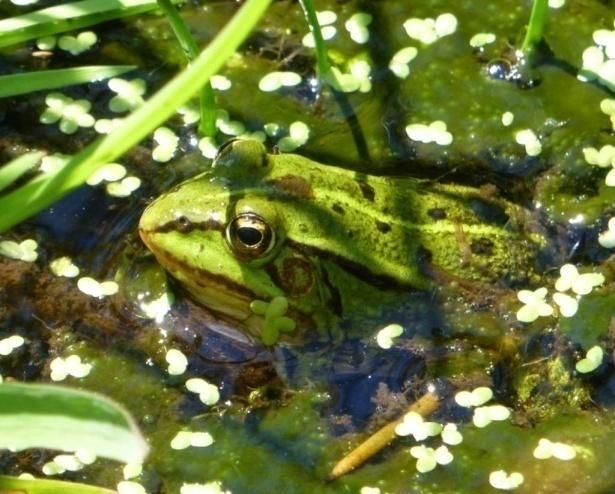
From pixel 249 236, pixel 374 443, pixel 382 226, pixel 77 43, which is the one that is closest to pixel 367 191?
pixel 382 226

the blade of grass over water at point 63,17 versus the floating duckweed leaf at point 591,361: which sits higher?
the blade of grass over water at point 63,17

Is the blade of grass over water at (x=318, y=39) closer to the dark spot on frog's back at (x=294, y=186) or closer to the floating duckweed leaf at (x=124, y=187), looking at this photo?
the dark spot on frog's back at (x=294, y=186)

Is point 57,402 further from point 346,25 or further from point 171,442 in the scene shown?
point 346,25

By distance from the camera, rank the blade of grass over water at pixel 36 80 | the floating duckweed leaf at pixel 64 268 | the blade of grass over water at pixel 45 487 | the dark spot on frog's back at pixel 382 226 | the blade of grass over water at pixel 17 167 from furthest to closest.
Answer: the floating duckweed leaf at pixel 64 268
the dark spot on frog's back at pixel 382 226
the blade of grass over water at pixel 36 80
the blade of grass over water at pixel 45 487
the blade of grass over water at pixel 17 167

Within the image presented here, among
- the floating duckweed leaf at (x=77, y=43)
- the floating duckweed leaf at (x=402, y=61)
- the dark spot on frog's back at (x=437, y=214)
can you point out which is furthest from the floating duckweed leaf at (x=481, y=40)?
the floating duckweed leaf at (x=77, y=43)

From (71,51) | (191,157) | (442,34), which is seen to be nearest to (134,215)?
(191,157)

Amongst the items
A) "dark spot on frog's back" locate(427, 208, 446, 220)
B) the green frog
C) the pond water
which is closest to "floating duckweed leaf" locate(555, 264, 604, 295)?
the pond water

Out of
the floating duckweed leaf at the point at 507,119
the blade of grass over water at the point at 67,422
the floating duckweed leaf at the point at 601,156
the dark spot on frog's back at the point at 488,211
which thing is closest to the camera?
the blade of grass over water at the point at 67,422
